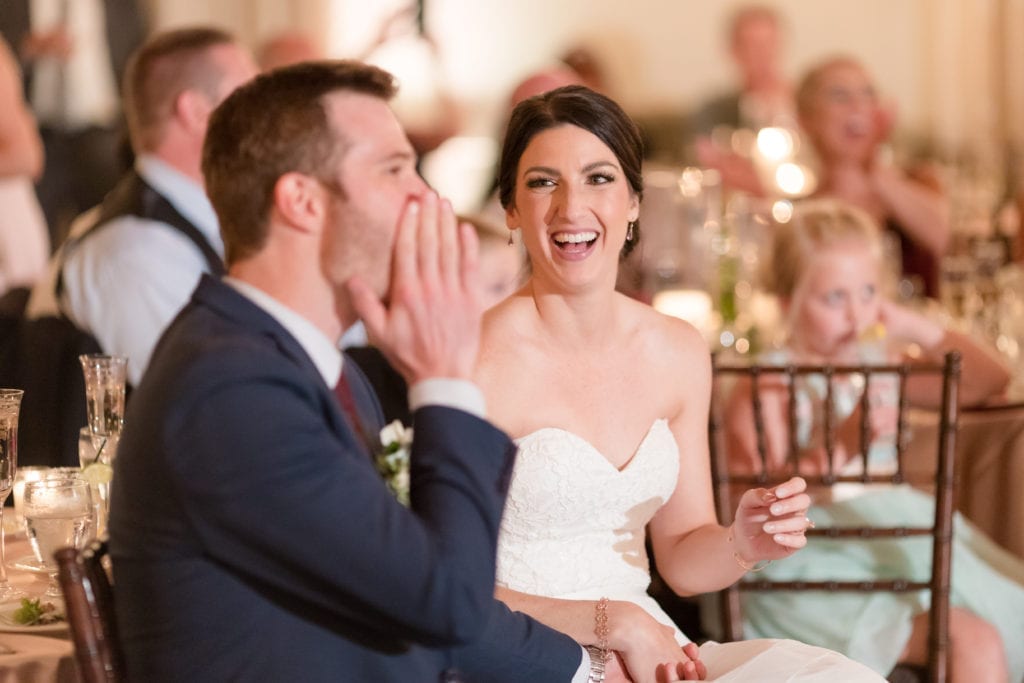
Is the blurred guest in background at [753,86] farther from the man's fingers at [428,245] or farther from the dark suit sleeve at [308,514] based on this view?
the dark suit sleeve at [308,514]

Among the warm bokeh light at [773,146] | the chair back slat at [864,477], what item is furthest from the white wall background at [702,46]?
the chair back slat at [864,477]

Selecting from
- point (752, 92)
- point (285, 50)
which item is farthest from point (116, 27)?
point (752, 92)

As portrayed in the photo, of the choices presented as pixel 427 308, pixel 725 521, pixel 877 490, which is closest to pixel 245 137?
pixel 427 308

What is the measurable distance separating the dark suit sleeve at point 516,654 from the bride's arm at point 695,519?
1.11 ft

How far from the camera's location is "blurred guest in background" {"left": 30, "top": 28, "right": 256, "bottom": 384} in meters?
3.44

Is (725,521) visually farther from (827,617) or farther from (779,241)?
(779,241)

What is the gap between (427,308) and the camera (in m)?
1.43

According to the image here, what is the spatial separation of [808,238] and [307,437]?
78.8 inches

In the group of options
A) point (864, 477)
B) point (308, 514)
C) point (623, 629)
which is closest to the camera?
point (308, 514)

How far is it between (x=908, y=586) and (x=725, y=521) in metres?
0.37

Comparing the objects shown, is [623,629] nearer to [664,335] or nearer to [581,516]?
[581,516]

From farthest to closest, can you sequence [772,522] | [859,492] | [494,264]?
[494,264]
[859,492]
[772,522]

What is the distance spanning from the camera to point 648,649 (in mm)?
1920

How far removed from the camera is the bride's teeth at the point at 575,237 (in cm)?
205
